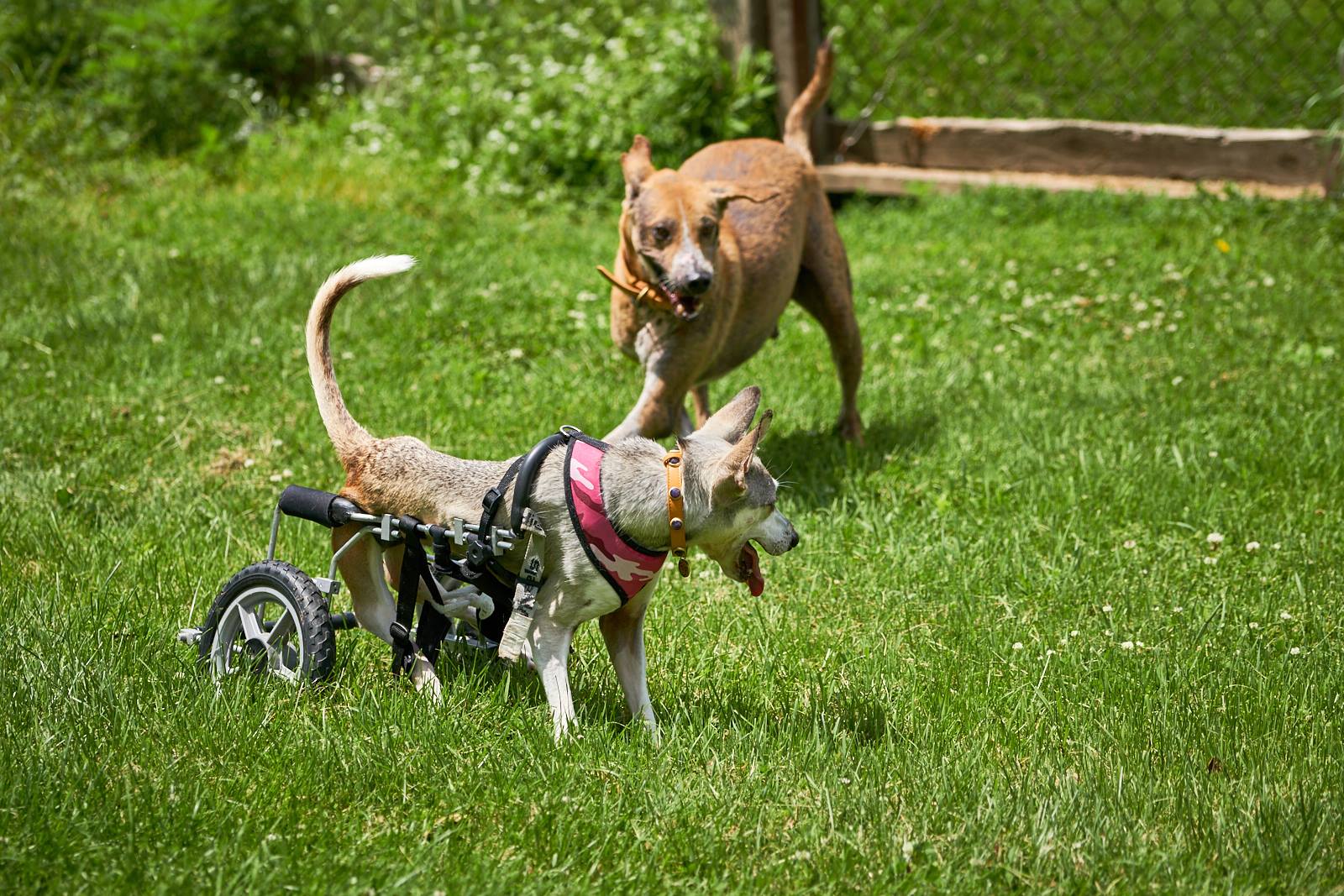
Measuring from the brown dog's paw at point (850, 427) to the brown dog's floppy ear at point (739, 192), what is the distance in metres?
0.98

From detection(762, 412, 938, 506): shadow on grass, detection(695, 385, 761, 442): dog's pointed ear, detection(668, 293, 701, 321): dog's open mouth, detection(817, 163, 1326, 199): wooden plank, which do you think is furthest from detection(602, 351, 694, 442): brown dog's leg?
detection(817, 163, 1326, 199): wooden plank

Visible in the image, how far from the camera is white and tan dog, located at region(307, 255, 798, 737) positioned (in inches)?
120

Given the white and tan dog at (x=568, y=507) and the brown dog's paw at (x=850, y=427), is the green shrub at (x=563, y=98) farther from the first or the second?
the white and tan dog at (x=568, y=507)

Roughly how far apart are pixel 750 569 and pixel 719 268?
6.89ft

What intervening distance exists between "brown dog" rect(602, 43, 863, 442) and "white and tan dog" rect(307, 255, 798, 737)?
1339mm

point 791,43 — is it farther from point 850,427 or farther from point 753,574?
point 753,574

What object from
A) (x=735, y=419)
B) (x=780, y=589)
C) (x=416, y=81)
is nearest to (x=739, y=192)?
(x=780, y=589)

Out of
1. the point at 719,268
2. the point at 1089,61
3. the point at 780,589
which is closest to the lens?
the point at 780,589

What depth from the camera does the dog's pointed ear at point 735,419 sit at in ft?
10.8

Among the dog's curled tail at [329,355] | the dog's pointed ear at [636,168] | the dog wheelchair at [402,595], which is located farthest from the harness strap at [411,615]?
the dog's pointed ear at [636,168]

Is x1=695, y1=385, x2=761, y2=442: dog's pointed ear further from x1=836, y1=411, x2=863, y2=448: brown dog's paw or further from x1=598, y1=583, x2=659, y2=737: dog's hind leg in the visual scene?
x1=836, y1=411, x2=863, y2=448: brown dog's paw

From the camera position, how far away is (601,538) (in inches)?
120

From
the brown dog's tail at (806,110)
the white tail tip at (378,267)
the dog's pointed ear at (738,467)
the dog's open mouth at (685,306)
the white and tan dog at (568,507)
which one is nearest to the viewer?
the dog's pointed ear at (738,467)

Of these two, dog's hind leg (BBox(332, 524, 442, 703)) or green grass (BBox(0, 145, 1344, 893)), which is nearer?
green grass (BBox(0, 145, 1344, 893))
